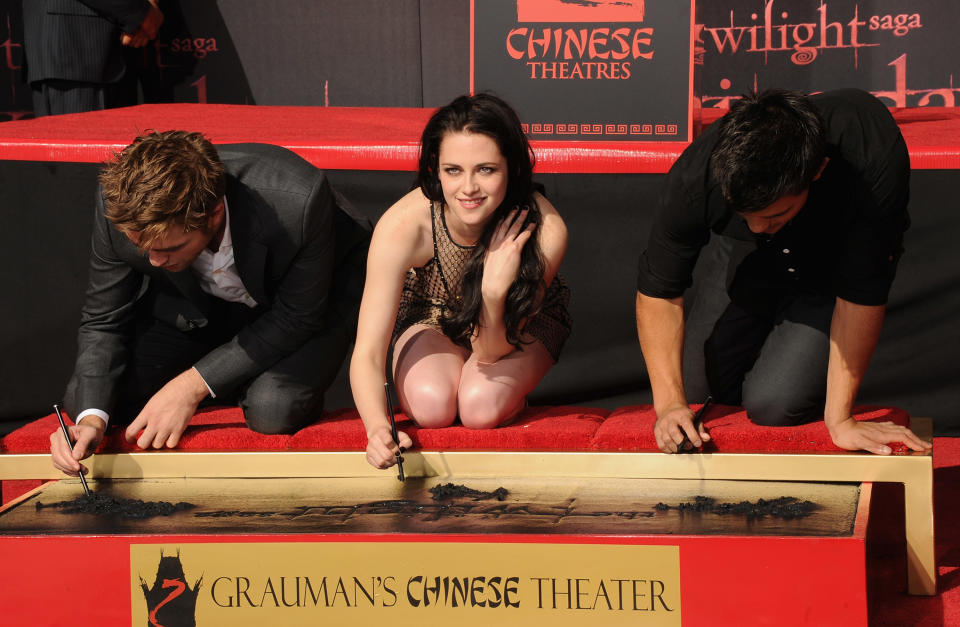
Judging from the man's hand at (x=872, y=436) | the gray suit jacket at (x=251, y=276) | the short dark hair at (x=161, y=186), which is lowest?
the man's hand at (x=872, y=436)

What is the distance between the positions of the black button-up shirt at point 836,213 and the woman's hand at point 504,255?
0.24 m

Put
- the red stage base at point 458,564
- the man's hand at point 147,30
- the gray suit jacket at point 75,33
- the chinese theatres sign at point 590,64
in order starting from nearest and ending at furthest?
1. the red stage base at point 458,564
2. the chinese theatres sign at point 590,64
3. the gray suit jacket at point 75,33
4. the man's hand at point 147,30

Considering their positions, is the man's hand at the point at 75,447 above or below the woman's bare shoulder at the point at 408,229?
below

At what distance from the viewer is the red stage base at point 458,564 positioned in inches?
59.7

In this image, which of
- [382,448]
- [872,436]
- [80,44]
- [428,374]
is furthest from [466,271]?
[80,44]

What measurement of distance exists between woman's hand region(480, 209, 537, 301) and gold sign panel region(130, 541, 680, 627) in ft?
1.84

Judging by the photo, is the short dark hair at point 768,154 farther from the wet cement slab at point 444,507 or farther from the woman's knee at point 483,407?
the woman's knee at point 483,407

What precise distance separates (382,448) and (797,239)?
0.85m

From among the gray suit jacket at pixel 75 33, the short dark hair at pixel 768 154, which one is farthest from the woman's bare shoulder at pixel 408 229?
the gray suit jacket at pixel 75 33

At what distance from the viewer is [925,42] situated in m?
3.80

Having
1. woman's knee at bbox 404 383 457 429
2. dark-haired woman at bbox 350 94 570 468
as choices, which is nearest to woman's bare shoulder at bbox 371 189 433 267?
dark-haired woman at bbox 350 94 570 468

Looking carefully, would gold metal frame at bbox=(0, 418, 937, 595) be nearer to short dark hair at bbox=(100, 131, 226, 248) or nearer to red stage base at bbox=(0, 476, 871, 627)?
red stage base at bbox=(0, 476, 871, 627)

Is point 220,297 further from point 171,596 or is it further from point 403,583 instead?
point 403,583

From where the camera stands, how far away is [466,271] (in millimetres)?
2008
